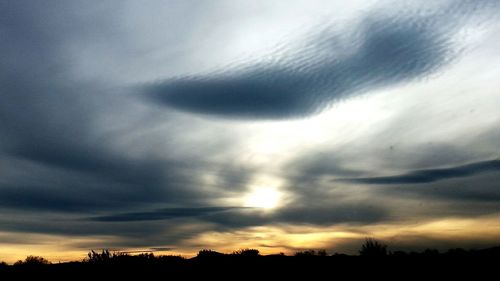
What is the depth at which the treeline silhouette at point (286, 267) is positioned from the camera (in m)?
16.1

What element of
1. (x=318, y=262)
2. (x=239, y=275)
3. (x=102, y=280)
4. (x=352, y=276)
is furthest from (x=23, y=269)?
(x=352, y=276)

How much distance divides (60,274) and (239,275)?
8382mm

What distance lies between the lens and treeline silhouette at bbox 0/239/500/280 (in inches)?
632

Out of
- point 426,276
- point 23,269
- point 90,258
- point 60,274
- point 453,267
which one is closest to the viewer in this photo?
point 426,276

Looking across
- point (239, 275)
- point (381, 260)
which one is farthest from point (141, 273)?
point (381, 260)

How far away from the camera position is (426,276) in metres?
15.1

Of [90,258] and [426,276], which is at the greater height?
[90,258]

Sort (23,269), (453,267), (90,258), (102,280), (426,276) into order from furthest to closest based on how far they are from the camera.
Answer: (90,258) < (23,269) < (102,280) < (453,267) < (426,276)

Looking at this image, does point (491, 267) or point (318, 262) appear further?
point (318, 262)

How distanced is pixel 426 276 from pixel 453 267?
1.79 m

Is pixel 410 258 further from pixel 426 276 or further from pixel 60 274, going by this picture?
pixel 60 274

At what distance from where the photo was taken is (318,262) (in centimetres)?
1841

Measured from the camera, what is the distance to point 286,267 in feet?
57.9

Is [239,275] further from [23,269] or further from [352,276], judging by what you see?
[23,269]
